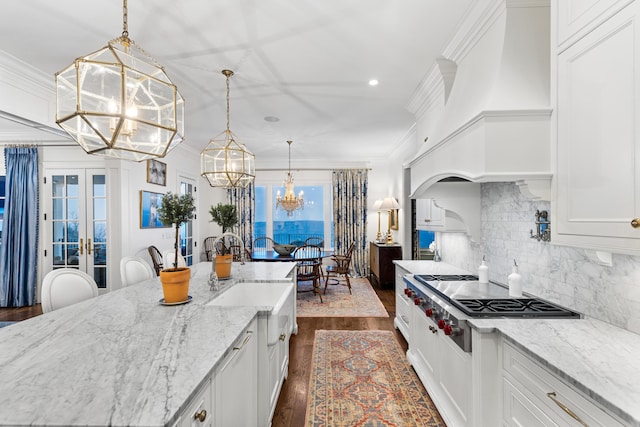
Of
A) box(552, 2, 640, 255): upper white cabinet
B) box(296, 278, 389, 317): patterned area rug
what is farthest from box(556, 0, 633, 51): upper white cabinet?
box(296, 278, 389, 317): patterned area rug

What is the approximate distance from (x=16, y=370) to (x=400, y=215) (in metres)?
5.57

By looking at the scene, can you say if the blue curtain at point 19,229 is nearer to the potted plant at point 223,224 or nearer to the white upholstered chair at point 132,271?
the white upholstered chair at point 132,271

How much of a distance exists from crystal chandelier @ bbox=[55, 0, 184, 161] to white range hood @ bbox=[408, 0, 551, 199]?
1646mm

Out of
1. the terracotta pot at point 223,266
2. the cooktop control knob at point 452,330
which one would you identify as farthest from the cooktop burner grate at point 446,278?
the terracotta pot at point 223,266

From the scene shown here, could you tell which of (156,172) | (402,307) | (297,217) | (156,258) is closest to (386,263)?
(402,307)

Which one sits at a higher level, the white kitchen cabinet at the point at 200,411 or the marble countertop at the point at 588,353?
the marble countertop at the point at 588,353

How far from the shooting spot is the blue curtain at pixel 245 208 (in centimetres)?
725

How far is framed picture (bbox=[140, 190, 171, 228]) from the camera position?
192 inches

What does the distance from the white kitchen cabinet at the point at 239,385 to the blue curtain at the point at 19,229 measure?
16.7 ft

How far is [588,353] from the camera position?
3.92 feet

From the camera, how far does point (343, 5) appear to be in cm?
200

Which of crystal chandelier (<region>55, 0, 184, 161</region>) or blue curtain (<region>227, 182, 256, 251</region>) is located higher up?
crystal chandelier (<region>55, 0, 184, 161</region>)

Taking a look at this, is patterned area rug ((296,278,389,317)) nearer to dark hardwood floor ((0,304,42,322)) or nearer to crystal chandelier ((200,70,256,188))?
crystal chandelier ((200,70,256,188))

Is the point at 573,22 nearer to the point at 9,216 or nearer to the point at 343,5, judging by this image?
the point at 343,5
